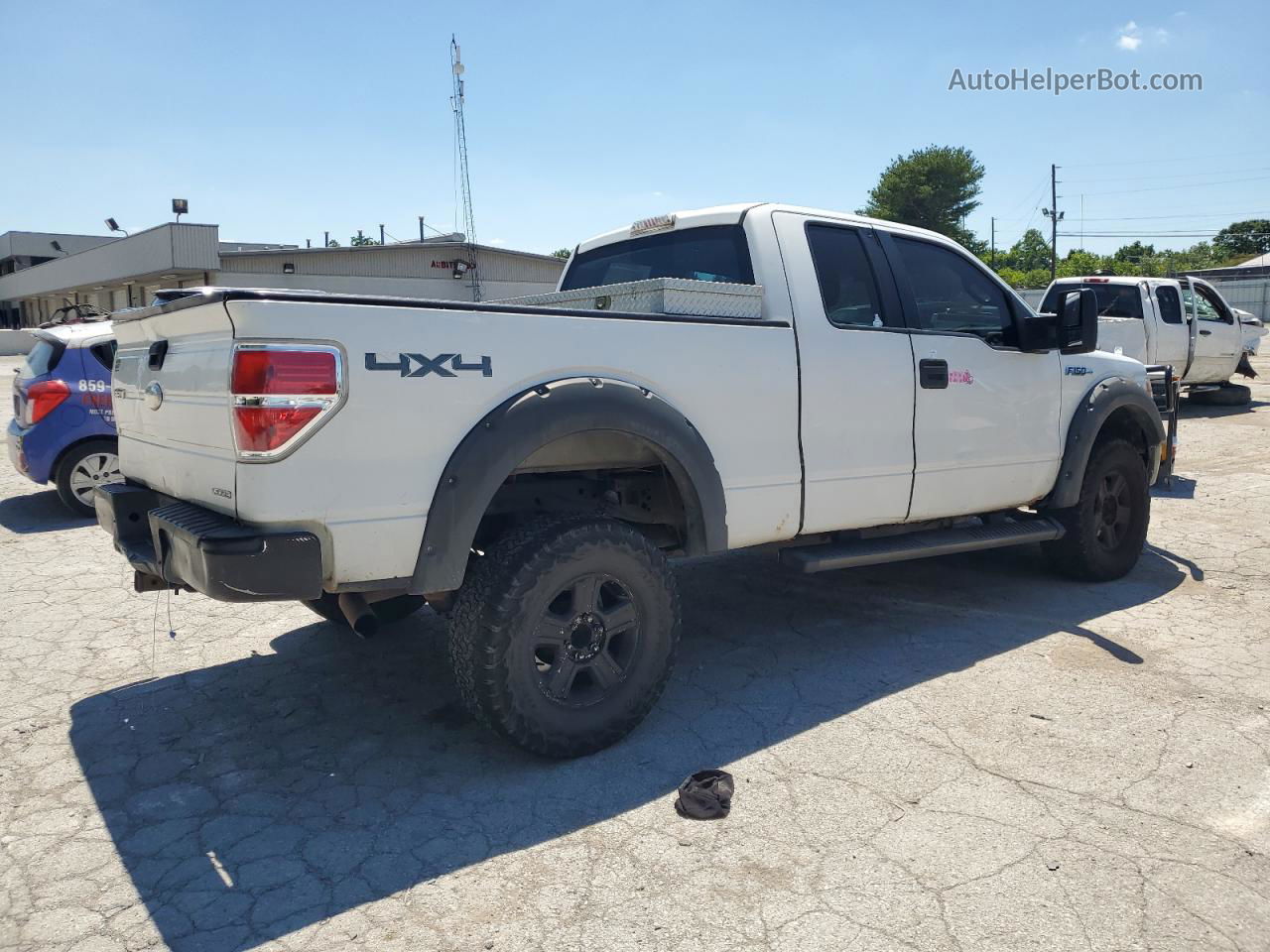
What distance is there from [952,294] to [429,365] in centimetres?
313

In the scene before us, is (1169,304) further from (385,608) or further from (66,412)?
(66,412)

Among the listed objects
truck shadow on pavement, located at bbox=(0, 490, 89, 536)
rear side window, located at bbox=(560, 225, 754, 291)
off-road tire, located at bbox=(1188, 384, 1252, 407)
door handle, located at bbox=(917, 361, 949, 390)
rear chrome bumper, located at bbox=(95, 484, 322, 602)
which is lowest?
truck shadow on pavement, located at bbox=(0, 490, 89, 536)

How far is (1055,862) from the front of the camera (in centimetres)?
272

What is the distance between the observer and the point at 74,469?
25.5 feet

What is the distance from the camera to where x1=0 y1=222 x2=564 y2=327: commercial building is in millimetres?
29844

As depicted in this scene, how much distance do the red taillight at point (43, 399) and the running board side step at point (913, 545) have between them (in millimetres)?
6540

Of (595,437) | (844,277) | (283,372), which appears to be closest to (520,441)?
(595,437)

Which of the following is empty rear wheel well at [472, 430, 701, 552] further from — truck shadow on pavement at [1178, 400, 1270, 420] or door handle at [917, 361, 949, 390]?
truck shadow on pavement at [1178, 400, 1270, 420]

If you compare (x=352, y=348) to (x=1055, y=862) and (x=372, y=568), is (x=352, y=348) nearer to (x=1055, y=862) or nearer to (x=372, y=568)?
(x=372, y=568)

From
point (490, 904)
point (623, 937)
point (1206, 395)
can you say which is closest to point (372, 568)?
point (490, 904)

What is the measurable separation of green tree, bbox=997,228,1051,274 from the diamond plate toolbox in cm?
7767

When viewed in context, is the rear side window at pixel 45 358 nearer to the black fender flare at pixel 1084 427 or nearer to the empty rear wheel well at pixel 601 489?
the empty rear wheel well at pixel 601 489

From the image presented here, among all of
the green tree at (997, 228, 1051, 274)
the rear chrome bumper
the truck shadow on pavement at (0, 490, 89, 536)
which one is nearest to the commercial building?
the truck shadow on pavement at (0, 490, 89, 536)

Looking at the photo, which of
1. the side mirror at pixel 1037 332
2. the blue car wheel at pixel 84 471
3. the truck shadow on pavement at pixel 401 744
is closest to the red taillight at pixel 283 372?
the truck shadow on pavement at pixel 401 744
